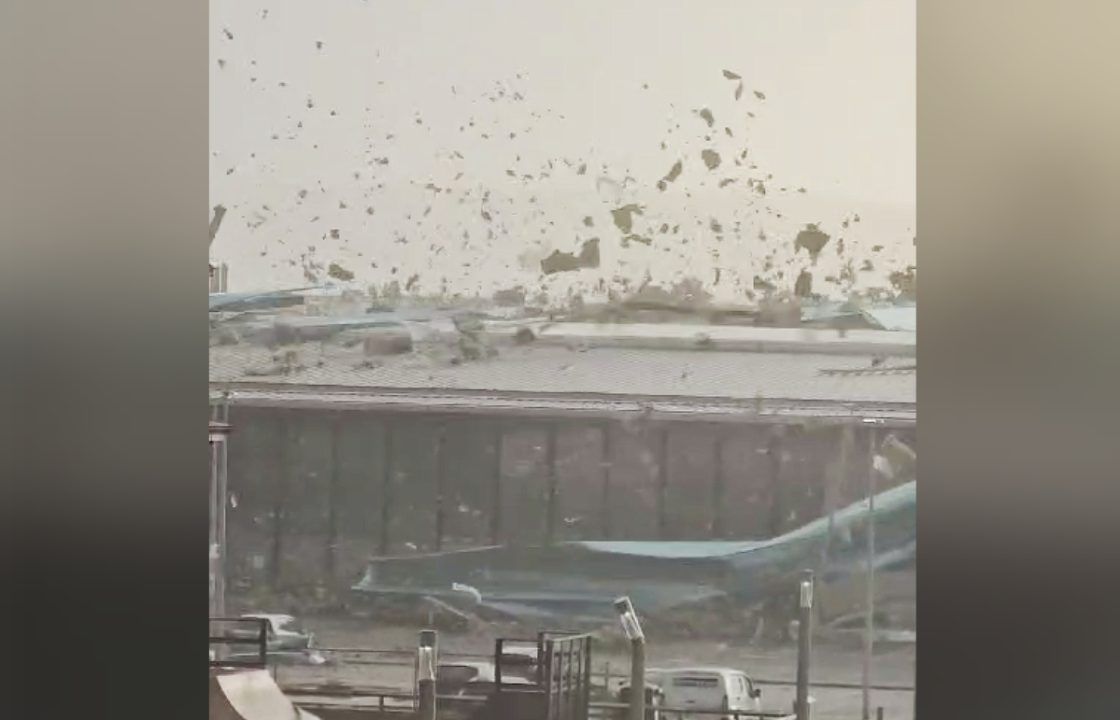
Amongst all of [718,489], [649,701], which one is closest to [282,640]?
[649,701]

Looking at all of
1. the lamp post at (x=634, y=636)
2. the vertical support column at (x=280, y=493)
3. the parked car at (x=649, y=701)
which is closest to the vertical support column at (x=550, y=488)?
the lamp post at (x=634, y=636)

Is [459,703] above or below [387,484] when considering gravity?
below

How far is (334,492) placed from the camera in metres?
1.45

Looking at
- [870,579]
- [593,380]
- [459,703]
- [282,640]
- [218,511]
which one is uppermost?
[593,380]

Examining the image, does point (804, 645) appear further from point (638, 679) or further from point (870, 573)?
point (638, 679)

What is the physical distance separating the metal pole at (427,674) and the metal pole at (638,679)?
316 millimetres

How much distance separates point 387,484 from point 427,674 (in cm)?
31

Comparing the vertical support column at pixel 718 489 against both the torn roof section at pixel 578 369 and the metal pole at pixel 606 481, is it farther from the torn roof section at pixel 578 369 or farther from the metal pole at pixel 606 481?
the metal pole at pixel 606 481

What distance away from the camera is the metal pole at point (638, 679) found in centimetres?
144

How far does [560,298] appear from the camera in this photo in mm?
1443

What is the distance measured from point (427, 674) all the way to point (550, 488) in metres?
0.36
